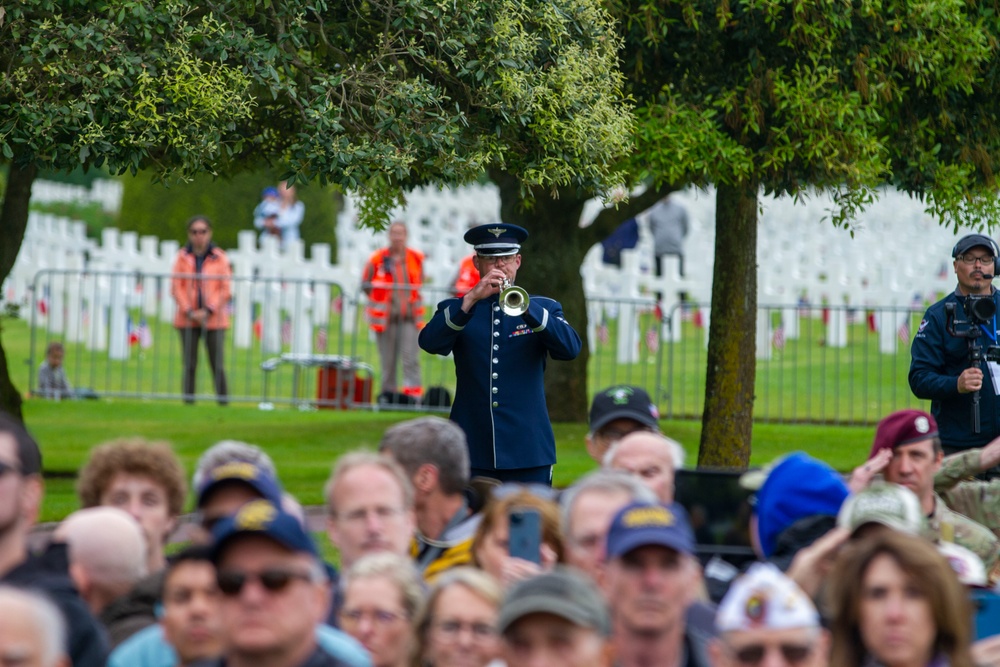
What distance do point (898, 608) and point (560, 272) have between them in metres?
10.6

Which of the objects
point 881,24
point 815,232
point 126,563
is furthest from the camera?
point 815,232

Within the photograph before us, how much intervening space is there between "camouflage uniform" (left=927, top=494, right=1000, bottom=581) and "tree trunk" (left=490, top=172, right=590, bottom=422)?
8.40 meters

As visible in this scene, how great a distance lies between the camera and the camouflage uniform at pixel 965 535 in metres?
6.59

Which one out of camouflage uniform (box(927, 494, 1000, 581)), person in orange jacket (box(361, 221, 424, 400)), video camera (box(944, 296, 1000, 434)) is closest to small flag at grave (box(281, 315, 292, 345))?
person in orange jacket (box(361, 221, 424, 400))

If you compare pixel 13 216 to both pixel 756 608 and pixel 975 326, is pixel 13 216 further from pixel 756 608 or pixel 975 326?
pixel 756 608

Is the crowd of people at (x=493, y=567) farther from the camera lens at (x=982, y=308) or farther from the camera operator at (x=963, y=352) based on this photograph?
the camera lens at (x=982, y=308)

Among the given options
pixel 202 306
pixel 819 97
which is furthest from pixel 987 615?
pixel 202 306

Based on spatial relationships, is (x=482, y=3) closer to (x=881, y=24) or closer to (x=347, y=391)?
(x=881, y=24)

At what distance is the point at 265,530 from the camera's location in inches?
173

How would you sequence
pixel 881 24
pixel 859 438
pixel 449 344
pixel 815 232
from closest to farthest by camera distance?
1. pixel 449 344
2. pixel 881 24
3. pixel 859 438
4. pixel 815 232

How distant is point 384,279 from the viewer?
659 inches

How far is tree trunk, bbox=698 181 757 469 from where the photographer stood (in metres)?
12.1

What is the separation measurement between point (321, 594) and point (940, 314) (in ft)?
18.2

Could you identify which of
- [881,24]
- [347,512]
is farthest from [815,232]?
[347,512]
